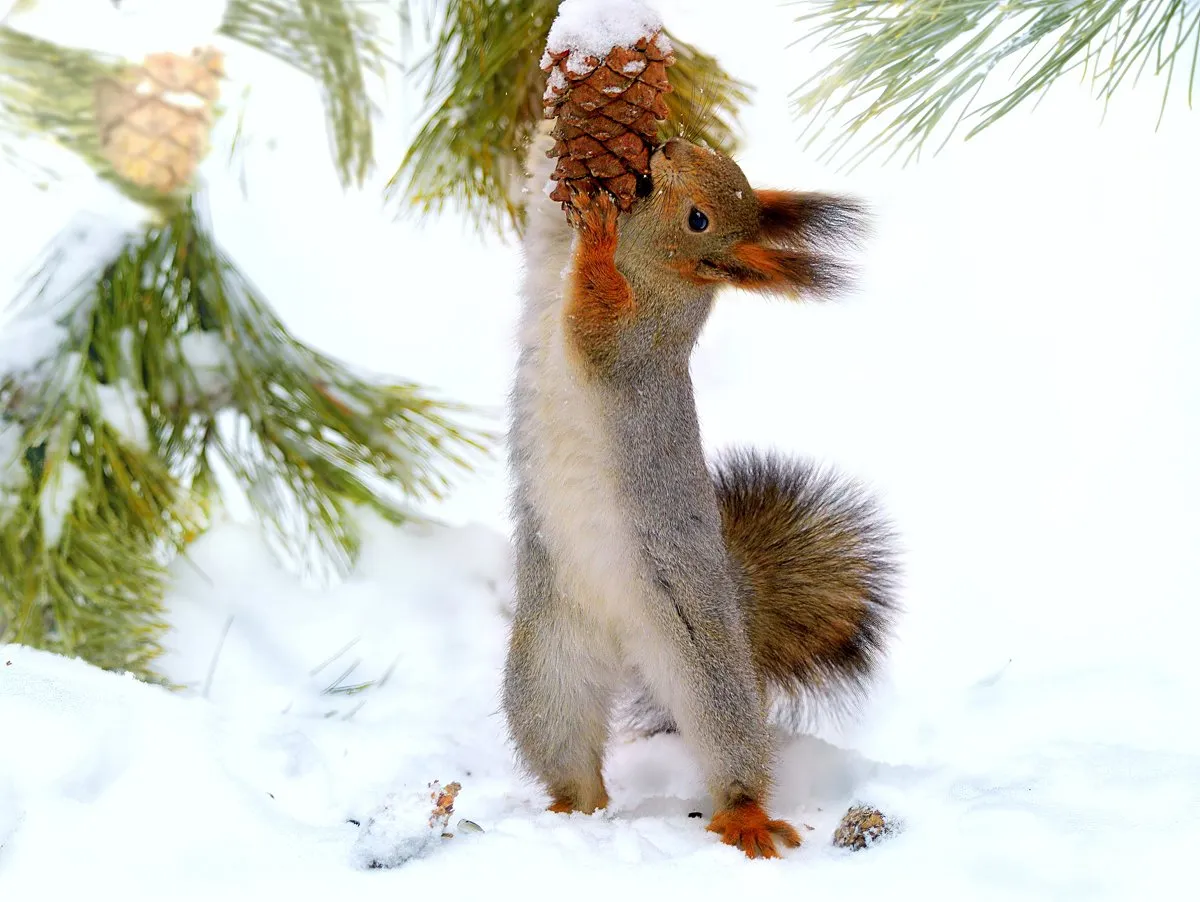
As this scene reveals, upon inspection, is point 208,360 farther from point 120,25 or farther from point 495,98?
point 495,98

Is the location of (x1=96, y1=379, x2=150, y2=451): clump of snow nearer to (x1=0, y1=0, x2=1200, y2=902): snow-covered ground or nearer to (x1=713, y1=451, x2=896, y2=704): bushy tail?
(x1=0, y1=0, x2=1200, y2=902): snow-covered ground

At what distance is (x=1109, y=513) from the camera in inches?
76.7

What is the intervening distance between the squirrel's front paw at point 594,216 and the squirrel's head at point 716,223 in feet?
0.29

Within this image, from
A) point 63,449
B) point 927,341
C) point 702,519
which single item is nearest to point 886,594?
point 702,519

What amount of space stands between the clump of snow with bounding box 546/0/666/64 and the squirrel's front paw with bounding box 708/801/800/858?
31.6 inches

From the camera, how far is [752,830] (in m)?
1.30

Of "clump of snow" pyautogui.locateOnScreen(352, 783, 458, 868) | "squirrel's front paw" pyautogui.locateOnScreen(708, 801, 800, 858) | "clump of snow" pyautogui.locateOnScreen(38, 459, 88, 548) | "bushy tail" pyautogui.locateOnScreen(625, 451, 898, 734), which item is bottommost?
"clump of snow" pyautogui.locateOnScreen(38, 459, 88, 548)

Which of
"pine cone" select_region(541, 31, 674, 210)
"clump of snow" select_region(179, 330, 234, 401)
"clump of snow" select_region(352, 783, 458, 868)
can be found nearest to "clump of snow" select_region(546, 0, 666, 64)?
"pine cone" select_region(541, 31, 674, 210)

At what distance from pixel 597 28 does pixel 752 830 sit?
2.77 ft

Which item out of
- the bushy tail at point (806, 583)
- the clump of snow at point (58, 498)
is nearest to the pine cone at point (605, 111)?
the bushy tail at point (806, 583)

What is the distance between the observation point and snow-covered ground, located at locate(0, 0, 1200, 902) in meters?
1.11

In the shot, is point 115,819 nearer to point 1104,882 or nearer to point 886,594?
point 1104,882

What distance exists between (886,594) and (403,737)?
66 centimetres

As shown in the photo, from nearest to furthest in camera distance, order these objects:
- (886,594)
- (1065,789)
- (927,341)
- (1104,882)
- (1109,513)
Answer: (1104,882), (1065,789), (886,594), (1109,513), (927,341)
